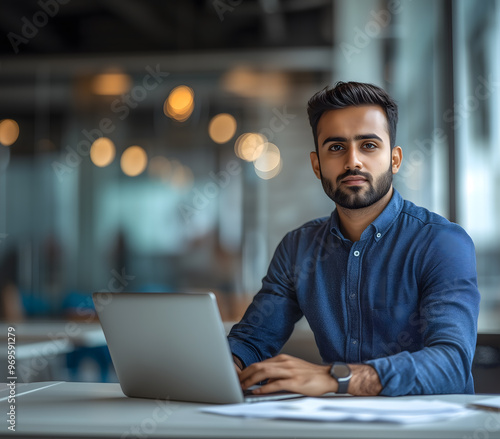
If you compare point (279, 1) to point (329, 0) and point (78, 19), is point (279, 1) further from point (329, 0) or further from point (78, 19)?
point (78, 19)

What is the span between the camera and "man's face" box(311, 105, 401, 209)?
1914 millimetres

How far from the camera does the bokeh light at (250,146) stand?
6188 mm

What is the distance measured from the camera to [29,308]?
6.59 m

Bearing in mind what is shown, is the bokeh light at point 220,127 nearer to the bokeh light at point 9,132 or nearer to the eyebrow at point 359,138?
the bokeh light at point 9,132

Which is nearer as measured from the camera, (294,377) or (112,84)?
(294,377)

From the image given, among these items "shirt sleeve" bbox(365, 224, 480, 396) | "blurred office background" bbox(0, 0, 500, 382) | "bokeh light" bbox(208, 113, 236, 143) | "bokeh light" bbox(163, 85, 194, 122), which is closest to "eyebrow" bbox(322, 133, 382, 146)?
"shirt sleeve" bbox(365, 224, 480, 396)

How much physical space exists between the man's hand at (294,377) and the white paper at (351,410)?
29 mm

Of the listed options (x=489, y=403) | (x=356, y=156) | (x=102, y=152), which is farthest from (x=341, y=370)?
(x=102, y=152)

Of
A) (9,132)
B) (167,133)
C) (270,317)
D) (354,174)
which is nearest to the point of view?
(354,174)

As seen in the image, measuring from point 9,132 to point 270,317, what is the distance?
17.3 feet

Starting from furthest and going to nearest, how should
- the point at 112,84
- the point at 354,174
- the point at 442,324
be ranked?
the point at 112,84
the point at 354,174
the point at 442,324

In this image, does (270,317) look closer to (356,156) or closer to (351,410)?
(356,156)

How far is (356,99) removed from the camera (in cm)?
196

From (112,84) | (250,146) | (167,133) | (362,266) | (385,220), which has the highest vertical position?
(112,84)
